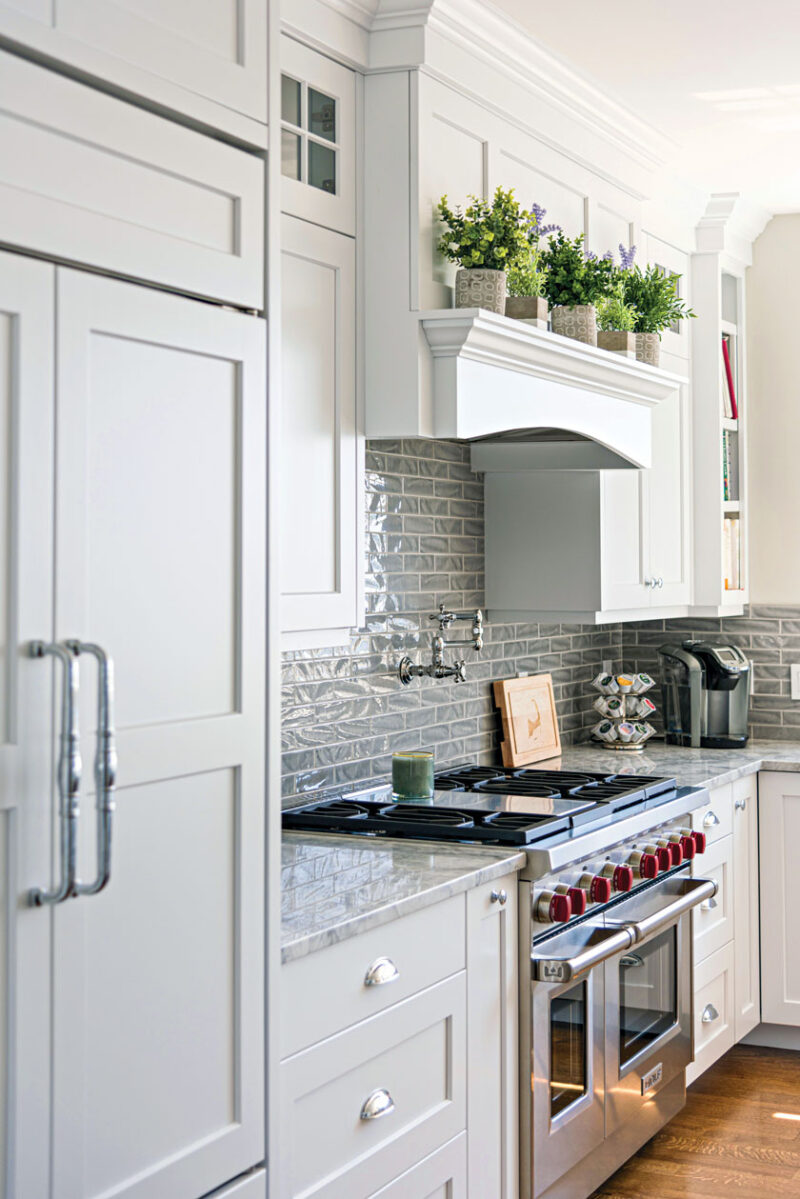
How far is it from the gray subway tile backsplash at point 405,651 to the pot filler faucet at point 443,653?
24 millimetres

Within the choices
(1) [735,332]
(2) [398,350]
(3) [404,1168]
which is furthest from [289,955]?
(1) [735,332]

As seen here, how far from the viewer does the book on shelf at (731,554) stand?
4324mm

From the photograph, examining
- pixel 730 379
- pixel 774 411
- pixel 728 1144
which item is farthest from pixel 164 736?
pixel 774 411

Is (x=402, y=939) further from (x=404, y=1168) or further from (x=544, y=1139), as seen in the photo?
(x=544, y=1139)

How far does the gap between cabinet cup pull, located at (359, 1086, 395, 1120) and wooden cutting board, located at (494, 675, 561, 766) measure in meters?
1.58

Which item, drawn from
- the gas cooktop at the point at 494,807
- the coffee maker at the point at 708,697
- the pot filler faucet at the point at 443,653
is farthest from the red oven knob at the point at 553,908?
the coffee maker at the point at 708,697

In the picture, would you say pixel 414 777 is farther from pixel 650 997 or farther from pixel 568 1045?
pixel 650 997

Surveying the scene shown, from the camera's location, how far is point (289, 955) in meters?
1.86

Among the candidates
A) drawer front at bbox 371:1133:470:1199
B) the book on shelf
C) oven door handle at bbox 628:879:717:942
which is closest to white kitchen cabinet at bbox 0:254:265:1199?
drawer front at bbox 371:1133:470:1199

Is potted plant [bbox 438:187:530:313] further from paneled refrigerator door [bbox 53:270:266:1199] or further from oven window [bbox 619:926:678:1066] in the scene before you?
oven window [bbox 619:926:678:1066]

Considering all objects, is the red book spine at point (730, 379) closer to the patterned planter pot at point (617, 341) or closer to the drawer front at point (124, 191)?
the patterned planter pot at point (617, 341)

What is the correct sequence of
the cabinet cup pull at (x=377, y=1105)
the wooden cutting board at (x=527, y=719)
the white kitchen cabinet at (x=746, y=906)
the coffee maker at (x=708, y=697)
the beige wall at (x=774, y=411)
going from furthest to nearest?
the beige wall at (x=774, y=411)
the coffee maker at (x=708, y=697)
the white kitchen cabinet at (x=746, y=906)
the wooden cutting board at (x=527, y=719)
the cabinet cup pull at (x=377, y=1105)

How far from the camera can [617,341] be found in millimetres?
3291

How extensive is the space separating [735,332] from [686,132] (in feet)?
3.46
